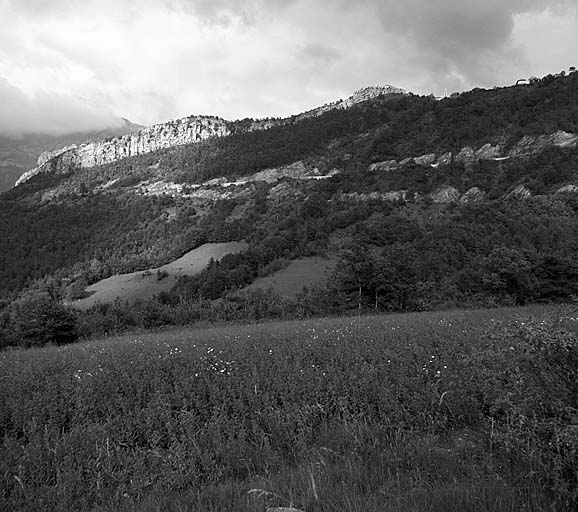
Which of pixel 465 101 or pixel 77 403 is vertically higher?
pixel 465 101

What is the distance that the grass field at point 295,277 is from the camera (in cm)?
5222

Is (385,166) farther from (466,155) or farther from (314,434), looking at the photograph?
(314,434)

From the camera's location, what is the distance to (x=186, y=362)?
26.0 feet

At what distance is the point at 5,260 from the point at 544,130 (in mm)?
149270

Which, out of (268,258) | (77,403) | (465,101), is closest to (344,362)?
(77,403)

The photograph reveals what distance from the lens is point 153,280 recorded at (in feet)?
264

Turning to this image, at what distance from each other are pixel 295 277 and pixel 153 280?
3648cm

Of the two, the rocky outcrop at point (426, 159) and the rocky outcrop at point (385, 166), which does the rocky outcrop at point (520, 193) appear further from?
the rocky outcrop at point (385, 166)

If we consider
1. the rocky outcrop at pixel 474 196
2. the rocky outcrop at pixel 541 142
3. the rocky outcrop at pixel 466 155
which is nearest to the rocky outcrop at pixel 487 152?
the rocky outcrop at pixel 466 155

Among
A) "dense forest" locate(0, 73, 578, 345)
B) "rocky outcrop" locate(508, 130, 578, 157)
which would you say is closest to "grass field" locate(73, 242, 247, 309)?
"dense forest" locate(0, 73, 578, 345)

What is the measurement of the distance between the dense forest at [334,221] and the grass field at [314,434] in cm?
2447

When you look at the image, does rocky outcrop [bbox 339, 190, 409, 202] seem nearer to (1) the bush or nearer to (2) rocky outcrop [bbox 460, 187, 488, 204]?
(2) rocky outcrop [bbox 460, 187, 488, 204]

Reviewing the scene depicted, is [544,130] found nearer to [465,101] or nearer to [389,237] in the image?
[465,101]

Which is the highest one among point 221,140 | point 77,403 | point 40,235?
point 221,140
